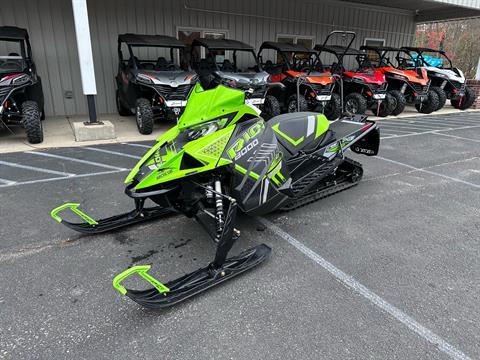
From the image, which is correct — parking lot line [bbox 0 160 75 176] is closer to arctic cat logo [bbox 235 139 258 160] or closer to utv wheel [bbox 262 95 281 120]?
arctic cat logo [bbox 235 139 258 160]

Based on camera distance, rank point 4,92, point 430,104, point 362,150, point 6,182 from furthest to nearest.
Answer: point 430,104, point 4,92, point 362,150, point 6,182

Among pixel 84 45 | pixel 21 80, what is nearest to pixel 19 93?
pixel 21 80

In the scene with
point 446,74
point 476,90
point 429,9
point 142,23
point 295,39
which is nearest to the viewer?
point 142,23

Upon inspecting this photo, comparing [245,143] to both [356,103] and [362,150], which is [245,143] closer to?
[362,150]

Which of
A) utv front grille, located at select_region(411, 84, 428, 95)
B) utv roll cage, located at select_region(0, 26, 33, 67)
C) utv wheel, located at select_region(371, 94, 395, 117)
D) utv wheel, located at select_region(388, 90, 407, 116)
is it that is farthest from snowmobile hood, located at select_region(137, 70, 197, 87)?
utv front grille, located at select_region(411, 84, 428, 95)

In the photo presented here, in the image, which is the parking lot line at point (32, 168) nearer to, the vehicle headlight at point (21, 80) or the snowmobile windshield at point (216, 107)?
the vehicle headlight at point (21, 80)

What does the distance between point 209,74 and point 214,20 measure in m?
3.05

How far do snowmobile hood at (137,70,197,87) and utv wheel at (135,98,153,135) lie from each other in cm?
43

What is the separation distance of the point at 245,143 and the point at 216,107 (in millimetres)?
347

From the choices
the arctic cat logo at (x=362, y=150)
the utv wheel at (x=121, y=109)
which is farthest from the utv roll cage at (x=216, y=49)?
the arctic cat logo at (x=362, y=150)

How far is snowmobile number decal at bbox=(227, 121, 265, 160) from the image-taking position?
102 inches

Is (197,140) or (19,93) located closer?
(197,140)

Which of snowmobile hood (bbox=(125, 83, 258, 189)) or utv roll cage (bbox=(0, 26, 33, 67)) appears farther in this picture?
utv roll cage (bbox=(0, 26, 33, 67))

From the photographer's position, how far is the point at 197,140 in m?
2.51
